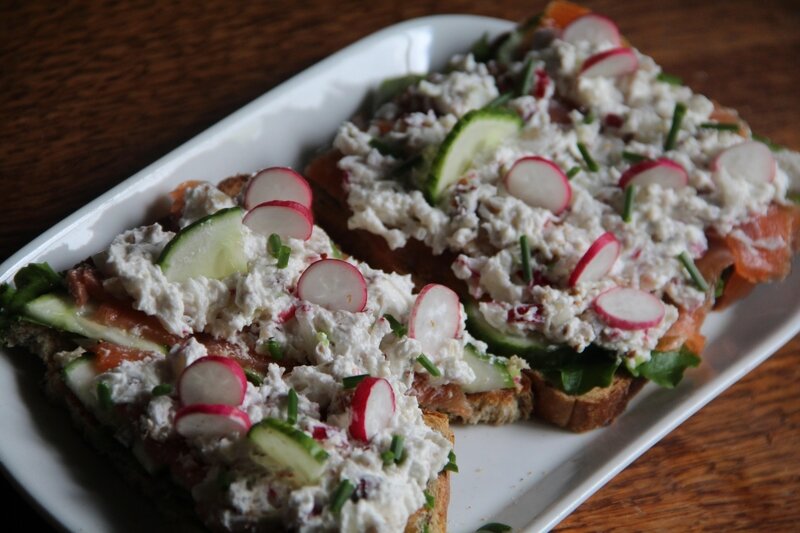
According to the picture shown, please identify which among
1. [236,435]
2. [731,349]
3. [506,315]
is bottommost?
[731,349]

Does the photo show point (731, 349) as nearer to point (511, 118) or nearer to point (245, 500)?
point (511, 118)

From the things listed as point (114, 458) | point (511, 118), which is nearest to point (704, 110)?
point (511, 118)

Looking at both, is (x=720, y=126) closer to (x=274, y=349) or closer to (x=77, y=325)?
(x=274, y=349)

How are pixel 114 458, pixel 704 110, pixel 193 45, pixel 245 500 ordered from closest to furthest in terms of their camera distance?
pixel 245 500 < pixel 114 458 < pixel 704 110 < pixel 193 45

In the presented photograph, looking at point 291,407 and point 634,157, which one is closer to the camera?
point 291,407

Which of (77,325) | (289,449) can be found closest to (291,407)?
(289,449)

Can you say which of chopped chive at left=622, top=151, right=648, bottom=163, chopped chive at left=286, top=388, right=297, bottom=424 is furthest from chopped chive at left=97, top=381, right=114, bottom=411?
chopped chive at left=622, top=151, right=648, bottom=163
